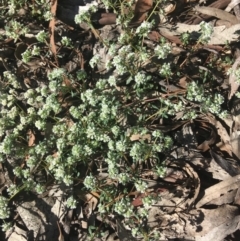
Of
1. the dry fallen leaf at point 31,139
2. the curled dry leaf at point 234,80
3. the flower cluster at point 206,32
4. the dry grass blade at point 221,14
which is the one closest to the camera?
the flower cluster at point 206,32

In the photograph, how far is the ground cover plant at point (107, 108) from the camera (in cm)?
422

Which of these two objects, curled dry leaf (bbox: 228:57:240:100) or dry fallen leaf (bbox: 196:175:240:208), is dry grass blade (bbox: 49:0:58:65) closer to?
curled dry leaf (bbox: 228:57:240:100)

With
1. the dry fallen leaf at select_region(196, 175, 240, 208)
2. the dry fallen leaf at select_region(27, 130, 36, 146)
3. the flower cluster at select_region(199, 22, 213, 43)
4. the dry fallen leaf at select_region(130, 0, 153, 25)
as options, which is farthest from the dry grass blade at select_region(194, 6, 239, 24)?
the dry fallen leaf at select_region(27, 130, 36, 146)

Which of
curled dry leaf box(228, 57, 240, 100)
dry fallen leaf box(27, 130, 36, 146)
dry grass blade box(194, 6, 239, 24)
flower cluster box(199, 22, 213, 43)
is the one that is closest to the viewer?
flower cluster box(199, 22, 213, 43)

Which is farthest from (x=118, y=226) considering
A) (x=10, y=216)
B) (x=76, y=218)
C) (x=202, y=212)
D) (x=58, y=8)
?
(x=58, y=8)

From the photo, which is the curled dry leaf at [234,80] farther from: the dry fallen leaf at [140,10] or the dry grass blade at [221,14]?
the dry fallen leaf at [140,10]

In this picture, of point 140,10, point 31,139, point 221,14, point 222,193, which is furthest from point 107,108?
point 221,14

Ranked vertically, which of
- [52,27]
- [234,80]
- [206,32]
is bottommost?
[234,80]

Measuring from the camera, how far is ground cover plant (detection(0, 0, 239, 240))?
4219mm

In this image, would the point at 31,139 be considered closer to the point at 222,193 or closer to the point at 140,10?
the point at 140,10

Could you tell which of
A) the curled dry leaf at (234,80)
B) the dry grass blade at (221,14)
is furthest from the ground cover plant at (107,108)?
the dry grass blade at (221,14)

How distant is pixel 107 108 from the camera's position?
4.16 m

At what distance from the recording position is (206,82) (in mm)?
4520

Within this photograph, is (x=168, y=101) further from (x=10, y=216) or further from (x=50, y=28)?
(x=10, y=216)
